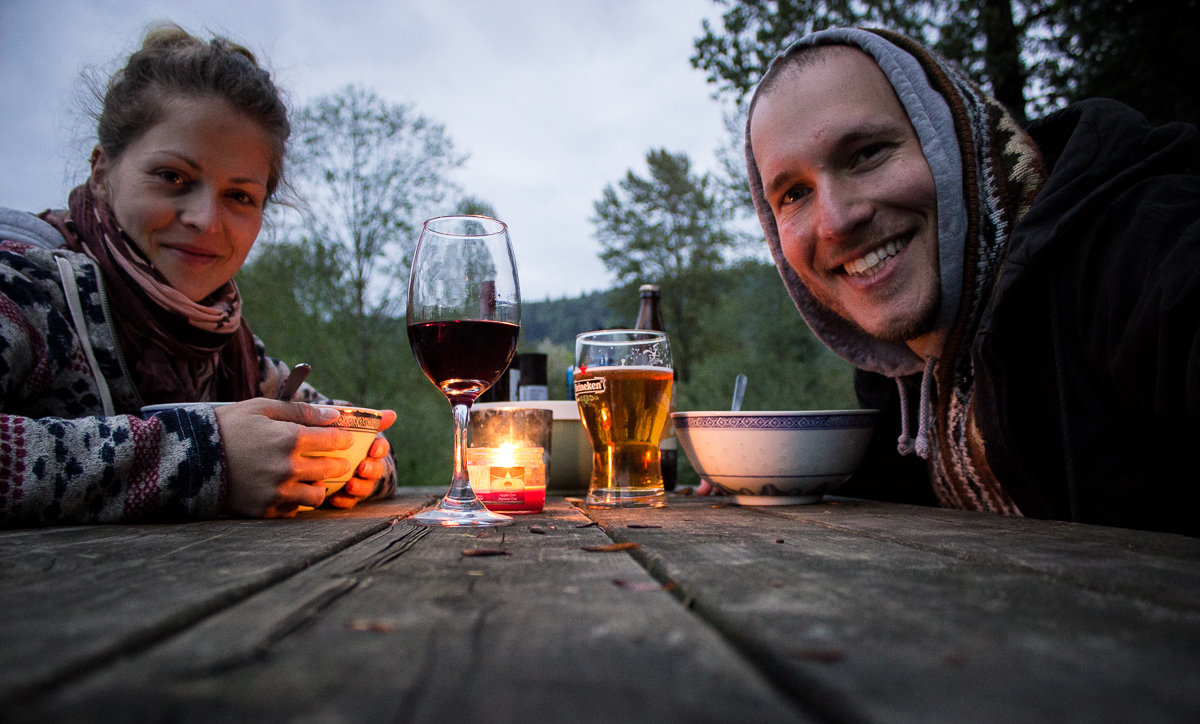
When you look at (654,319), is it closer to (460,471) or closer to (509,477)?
(509,477)

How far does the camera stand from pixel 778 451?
147 centimetres

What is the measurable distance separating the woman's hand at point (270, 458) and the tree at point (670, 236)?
46.2 ft

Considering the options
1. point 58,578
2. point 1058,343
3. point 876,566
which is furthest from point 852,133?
point 58,578

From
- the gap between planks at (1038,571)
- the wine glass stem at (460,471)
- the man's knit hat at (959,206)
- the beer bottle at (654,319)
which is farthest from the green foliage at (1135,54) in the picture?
the wine glass stem at (460,471)

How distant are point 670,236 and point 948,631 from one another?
1558 cm

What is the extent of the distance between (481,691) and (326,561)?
1.49 ft

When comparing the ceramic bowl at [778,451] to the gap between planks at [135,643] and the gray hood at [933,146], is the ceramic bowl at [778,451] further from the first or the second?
the gap between planks at [135,643]

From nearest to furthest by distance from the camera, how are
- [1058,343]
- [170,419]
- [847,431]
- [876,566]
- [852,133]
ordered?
[876,566] → [170,419] → [1058,343] → [847,431] → [852,133]

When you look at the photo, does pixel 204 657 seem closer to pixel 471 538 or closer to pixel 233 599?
pixel 233 599

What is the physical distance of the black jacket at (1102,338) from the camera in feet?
3.84

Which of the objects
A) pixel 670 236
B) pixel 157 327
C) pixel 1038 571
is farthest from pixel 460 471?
pixel 670 236

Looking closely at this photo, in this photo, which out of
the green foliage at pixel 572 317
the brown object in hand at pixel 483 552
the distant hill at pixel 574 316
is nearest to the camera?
the brown object in hand at pixel 483 552

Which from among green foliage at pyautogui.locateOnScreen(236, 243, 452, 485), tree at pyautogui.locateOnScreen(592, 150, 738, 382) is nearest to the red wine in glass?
green foliage at pyautogui.locateOnScreen(236, 243, 452, 485)

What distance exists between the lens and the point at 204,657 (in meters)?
0.34
